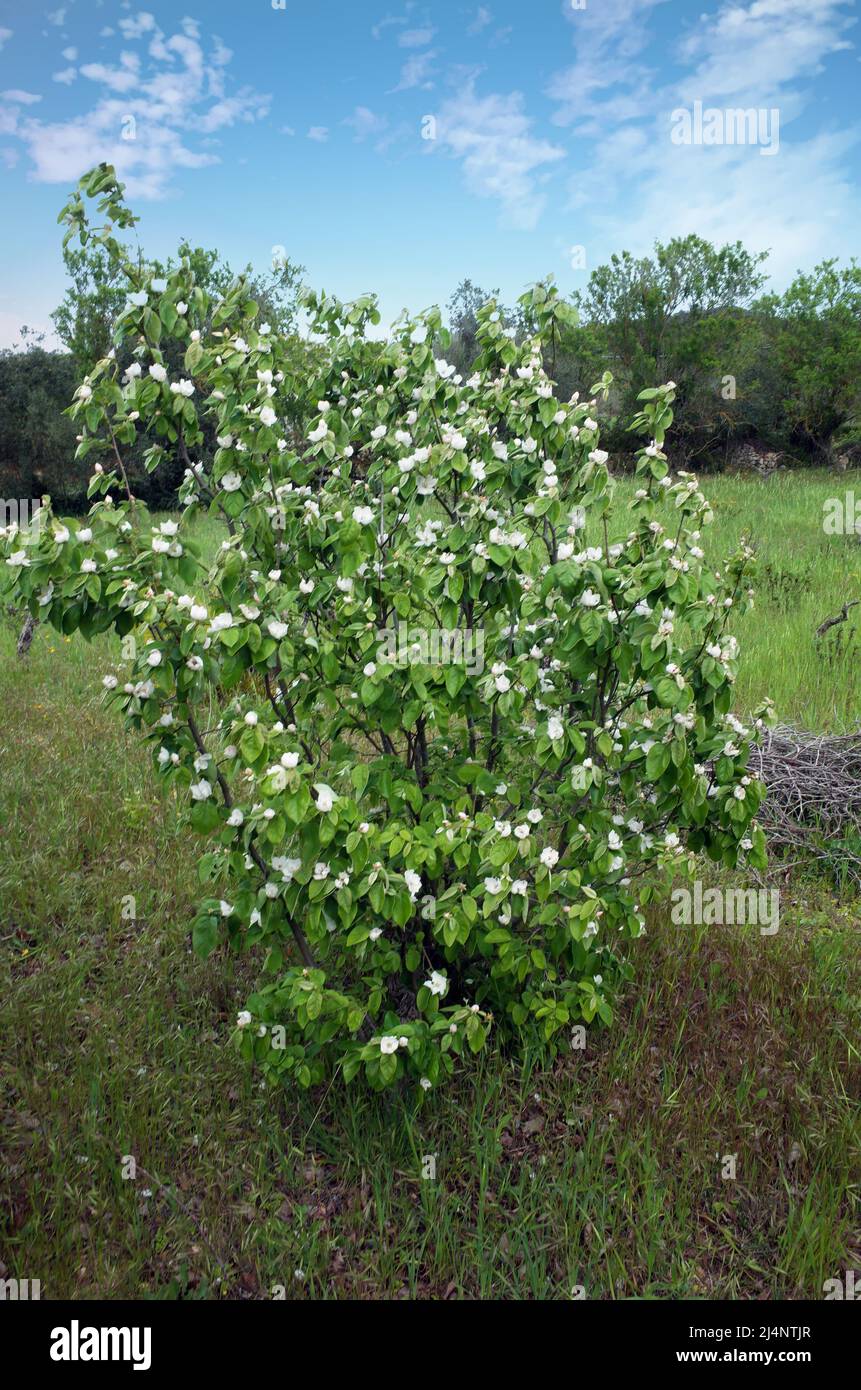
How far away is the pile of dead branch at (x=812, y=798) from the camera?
5.95 meters

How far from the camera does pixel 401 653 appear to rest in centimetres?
320

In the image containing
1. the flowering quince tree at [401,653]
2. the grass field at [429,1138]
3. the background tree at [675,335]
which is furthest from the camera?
the background tree at [675,335]

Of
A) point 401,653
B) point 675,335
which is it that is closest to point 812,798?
point 401,653

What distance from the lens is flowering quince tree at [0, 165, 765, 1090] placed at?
10.3ft

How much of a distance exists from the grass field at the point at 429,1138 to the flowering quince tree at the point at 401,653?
0.38 m

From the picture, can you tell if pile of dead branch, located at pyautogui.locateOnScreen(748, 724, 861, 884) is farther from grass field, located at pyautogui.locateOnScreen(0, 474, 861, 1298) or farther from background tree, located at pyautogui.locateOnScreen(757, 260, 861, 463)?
background tree, located at pyautogui.locateOnScreen(757, 260, 861, 463)

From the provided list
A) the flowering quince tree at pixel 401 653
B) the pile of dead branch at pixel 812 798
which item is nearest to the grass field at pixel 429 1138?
the flowering quince tree at pixel 401 653

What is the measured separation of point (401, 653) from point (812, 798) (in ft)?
13.6

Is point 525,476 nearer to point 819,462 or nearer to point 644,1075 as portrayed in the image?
point 644,1075

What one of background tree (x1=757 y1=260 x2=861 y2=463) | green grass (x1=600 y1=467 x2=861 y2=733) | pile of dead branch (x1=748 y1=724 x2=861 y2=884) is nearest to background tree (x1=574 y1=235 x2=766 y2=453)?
background tree (x1=757 y1=260 x2=861 y2=463)

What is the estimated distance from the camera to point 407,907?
318 centimetres

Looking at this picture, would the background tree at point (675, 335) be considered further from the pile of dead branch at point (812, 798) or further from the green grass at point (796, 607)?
the pile of dead branch at point (812, 798)

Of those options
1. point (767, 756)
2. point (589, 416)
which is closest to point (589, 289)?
point (767, 756)

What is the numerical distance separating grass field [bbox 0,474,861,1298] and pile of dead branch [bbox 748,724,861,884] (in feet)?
1.99
